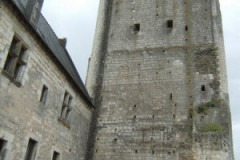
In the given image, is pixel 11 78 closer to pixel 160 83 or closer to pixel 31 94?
pixel 31 94

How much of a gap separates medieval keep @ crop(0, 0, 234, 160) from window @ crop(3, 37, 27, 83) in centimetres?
3

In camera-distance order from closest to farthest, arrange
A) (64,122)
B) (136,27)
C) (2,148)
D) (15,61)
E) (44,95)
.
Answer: (2,148) → (15,61) → (44,95) → (64,122) → (136,27)

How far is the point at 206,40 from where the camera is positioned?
14250 mm

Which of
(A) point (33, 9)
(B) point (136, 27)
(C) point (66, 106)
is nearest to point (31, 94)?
(C) point (66, 106)

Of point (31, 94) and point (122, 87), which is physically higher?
point (122, 87)

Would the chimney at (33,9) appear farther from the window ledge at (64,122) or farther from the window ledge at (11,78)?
the window ledge at (64,122)

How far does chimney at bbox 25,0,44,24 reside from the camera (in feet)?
30.2

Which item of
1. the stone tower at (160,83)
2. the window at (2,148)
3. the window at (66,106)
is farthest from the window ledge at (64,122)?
the window at (2,148)

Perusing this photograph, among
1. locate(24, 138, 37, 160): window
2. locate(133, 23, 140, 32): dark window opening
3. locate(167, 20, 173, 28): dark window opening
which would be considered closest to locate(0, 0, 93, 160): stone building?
locate(24, 138, 37, 160): window

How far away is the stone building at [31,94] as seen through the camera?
24.4 ft

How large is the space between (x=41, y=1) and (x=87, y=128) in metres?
6.13

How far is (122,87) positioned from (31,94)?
20.4ft

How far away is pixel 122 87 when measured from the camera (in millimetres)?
14133

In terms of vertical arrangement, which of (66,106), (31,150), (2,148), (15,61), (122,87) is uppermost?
(122,87)
